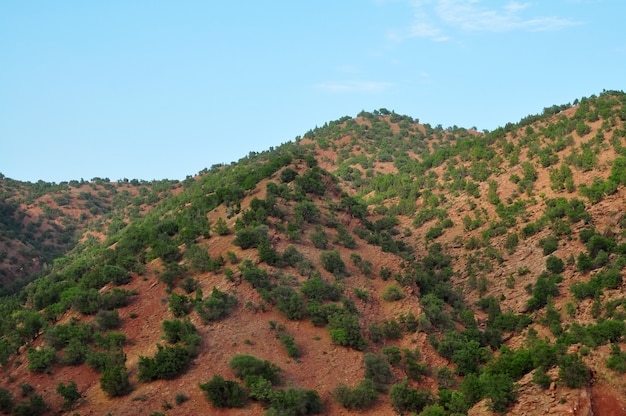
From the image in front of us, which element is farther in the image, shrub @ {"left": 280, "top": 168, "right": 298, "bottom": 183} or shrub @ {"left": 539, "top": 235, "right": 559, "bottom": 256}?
shrub @ {"left": 280, "top": 168, "right": 298, "bottom": 183}

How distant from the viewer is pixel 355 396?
36.7m

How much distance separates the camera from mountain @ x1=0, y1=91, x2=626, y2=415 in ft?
117

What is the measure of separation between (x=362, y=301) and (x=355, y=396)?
414 inches

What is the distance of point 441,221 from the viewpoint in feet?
224

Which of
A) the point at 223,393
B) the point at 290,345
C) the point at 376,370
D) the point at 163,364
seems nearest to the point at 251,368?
the point at 223,393

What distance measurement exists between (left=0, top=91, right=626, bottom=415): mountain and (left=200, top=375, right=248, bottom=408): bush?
11cm

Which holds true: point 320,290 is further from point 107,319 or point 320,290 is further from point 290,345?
point 107,319

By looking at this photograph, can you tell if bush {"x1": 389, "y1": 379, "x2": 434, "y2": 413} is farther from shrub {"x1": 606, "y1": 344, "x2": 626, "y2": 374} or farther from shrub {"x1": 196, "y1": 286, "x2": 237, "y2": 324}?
shrub {"x1": 196, "y1": 286, "x2": 237, "y2": 324}

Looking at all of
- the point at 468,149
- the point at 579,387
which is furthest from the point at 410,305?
the point at 468,149

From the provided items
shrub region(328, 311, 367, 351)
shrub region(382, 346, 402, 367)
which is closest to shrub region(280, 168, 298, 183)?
shrub region(328, 311, 367, 351)

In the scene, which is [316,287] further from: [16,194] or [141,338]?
[16,194]

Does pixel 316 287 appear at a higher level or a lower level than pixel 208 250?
lower

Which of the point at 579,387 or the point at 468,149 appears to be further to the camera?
the point at 468,149

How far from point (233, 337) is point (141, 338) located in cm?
562
